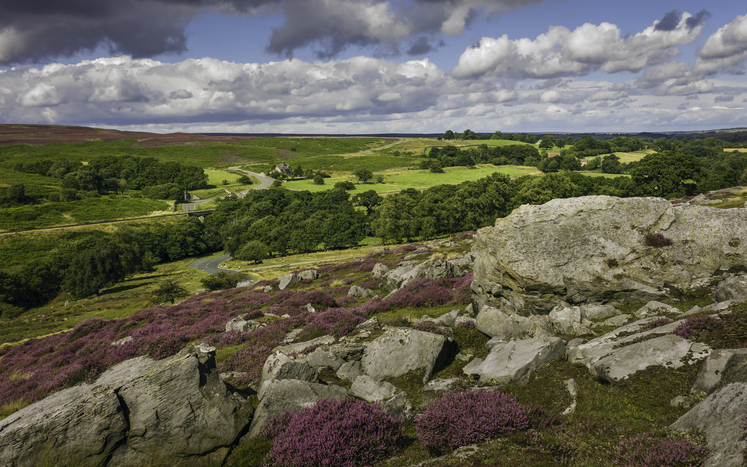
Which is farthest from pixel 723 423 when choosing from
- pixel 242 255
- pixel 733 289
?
pixel 242 255

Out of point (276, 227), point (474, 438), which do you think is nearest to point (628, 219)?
point (474, 438)

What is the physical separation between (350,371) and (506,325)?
23.6 ft

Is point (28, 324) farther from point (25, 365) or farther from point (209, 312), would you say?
point (209, 312)

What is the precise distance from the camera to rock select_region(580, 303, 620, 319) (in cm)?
1641

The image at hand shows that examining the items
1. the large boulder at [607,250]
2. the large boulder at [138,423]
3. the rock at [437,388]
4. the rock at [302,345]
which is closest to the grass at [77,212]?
the rock at [302,345]

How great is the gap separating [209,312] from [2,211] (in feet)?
508

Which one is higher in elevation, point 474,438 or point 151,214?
point 474,438

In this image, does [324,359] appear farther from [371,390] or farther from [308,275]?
[308,275]

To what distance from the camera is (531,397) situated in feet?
35.0

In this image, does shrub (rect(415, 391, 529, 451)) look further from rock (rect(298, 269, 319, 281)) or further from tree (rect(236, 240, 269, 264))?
tree (rect(236, 240, 269, 264))

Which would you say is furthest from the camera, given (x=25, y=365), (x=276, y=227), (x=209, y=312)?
(x=276, y=227)

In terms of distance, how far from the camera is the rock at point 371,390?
1221 centimetres

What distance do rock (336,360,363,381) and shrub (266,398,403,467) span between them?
15.2 feet

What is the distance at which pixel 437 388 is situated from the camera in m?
12.0
